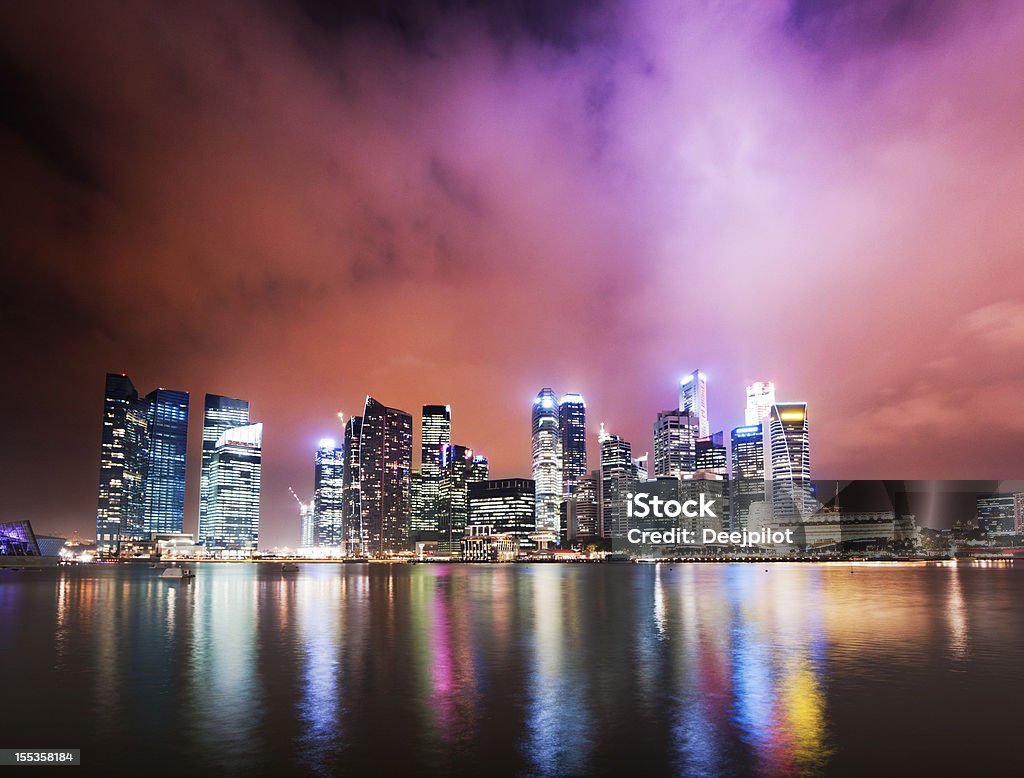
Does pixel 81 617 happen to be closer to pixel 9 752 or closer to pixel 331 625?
pixel 331 625

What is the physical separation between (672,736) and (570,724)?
3.37 metres

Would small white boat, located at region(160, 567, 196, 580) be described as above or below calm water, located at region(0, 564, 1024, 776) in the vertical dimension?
below

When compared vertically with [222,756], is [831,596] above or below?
below

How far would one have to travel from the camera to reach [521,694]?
2928cm

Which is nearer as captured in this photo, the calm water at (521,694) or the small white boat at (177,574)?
the calm water at (521,694)

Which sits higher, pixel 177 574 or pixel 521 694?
pixel 521 694

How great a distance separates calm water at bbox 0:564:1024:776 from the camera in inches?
822

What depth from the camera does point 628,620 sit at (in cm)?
5859

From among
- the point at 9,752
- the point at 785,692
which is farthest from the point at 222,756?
the point at 785,692

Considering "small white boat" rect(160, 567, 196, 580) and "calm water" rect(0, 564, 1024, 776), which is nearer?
"calm water" rect(0, 564, 1024, 776)

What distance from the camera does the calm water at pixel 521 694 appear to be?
2088cm

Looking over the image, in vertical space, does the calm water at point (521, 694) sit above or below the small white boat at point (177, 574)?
above

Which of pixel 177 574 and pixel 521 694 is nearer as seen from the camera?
pixel 521 694

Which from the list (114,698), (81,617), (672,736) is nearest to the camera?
(672,736)
